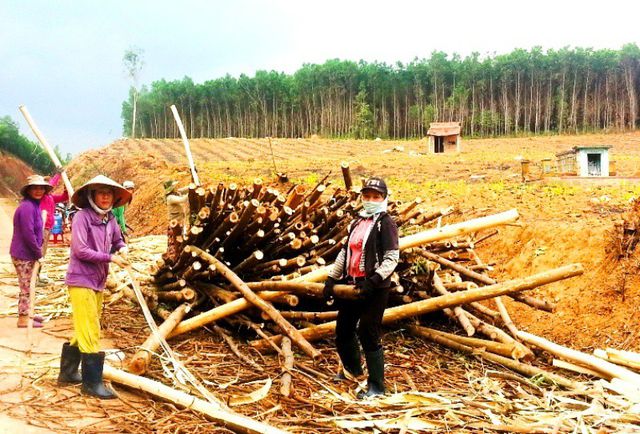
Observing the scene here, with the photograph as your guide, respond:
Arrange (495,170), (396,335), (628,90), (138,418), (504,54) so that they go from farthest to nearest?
(504,54)
(628,90)
(495,170)
(396,335)
(138,418)

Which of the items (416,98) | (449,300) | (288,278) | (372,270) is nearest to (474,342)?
(449,300)

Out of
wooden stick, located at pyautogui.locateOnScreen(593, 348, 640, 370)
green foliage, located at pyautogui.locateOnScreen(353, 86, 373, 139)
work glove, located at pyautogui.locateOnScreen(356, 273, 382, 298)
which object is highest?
green foliage, located at pyautogui.locateOnScreen(353, 86, 373, 139)

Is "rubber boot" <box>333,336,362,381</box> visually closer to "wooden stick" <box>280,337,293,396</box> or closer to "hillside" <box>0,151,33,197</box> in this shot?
"wooden stick" <box>280,337,293,396</box>

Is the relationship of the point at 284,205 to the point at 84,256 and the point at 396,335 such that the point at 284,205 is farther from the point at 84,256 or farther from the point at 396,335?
the point at 84,256

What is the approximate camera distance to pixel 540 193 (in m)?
15.5

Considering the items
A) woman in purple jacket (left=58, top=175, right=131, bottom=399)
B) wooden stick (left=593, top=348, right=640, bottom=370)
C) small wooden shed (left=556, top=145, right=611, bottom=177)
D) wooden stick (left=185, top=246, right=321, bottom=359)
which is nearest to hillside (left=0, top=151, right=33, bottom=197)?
small wooden shed (left=556, top=145, right=611, bottom=177)

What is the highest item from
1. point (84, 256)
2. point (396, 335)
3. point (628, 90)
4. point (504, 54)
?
point (504, 54)

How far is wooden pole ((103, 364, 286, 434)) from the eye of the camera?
4070mm

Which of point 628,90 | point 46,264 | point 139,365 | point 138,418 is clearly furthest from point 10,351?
point 628,90

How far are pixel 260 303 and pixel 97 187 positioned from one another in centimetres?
203

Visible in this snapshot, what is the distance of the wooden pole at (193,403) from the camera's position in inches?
160

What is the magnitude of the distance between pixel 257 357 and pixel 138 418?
168 centimetres

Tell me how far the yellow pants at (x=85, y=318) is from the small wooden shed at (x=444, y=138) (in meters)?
35.2

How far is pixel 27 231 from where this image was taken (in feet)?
21.9
